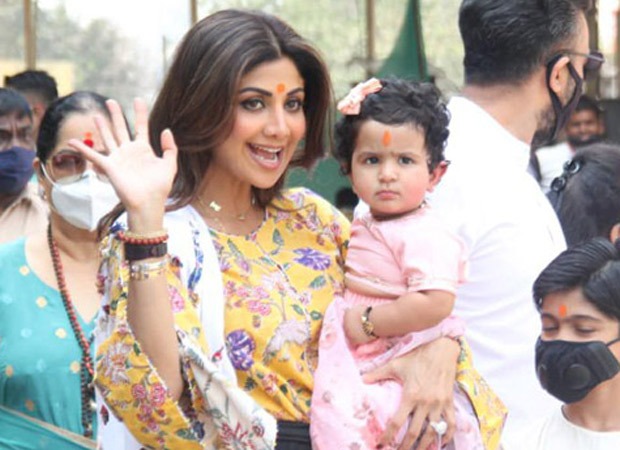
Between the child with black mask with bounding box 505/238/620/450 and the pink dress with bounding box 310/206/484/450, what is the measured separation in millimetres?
268

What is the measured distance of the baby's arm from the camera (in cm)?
307

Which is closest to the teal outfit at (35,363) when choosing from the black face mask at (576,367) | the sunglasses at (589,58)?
the black face mask at (576,367)

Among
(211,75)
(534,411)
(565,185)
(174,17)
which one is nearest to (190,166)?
(211,75)

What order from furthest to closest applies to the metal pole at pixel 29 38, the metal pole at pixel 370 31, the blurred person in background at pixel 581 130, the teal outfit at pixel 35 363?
the metal pole at pixel 370 31 < the blurred person in background at pixel 581 130 < the metal pole at pixel 29 38 < the teal outfit at pixel 35 363

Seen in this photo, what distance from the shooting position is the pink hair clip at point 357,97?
127 inches

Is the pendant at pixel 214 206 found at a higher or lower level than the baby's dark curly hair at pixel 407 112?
→ lower

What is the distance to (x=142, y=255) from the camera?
281cm

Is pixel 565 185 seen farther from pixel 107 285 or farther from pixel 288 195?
pixel 107 285

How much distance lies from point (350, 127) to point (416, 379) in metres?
0.62

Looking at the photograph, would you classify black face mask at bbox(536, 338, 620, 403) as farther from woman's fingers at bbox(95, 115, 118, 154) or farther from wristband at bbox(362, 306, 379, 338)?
woman's fingers at bbox(95, 115, 118, 154)

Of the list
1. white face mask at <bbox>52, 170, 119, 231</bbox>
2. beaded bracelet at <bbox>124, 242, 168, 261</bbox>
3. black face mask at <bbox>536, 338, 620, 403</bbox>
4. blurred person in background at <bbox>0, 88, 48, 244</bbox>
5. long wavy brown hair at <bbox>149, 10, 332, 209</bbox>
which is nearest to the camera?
beaded bracelet at <bbox>124, 242, 168, 261</bbox>

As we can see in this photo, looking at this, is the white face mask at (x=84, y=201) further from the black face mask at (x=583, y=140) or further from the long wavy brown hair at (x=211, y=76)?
the black face mask at (x=583, y=140)

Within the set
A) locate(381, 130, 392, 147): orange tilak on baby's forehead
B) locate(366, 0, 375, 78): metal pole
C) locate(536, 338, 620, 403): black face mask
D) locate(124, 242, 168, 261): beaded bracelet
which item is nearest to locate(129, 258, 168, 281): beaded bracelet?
locate(124, 242, 168, 261): beaded bracelet

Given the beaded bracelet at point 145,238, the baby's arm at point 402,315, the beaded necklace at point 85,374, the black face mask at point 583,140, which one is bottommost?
→ the black face mask at point 583,140
